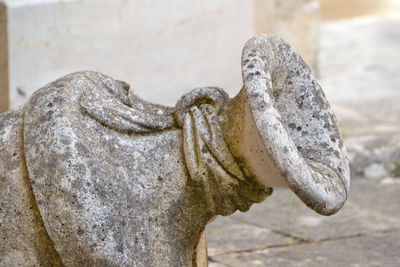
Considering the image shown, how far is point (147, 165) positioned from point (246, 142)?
0.27 meters

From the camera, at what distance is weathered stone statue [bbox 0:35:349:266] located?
9.00 feet

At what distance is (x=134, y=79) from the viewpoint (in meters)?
5.74

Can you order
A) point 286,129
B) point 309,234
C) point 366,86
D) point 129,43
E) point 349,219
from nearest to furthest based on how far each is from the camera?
point 286,129 → point 309,234 → point 349,219 → point 129,43 → point 366,86

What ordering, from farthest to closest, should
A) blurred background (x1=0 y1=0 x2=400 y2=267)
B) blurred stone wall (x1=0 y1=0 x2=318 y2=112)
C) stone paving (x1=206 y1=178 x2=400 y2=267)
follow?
blurred stone wall (x1=0 y1=0 x2=318 y2=112) < blurred background (x1=0 y1=0 x2=400 y2=267) < stone paving (x1=206 y1=178 x2=400 y2=267)

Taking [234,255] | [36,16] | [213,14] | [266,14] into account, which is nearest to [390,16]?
[266,14]

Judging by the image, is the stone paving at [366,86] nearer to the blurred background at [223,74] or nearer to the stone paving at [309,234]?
the blurred background at [223,74]

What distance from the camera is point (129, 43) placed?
567 cm

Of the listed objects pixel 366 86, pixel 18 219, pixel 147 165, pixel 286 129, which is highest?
pixel 286 129

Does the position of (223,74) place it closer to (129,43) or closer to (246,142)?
(129,43)

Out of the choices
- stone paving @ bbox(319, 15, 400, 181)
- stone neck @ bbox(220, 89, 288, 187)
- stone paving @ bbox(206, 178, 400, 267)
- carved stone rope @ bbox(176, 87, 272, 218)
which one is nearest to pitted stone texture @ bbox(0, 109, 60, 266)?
carved stone rope @ bbox(176, 87, 272, 218)

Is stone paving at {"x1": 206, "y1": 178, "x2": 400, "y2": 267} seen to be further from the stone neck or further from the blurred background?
the stone neck

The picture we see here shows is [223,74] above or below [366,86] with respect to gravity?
above

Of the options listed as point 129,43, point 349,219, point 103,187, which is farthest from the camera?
point 129,43

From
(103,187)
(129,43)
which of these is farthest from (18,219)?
(129,43)
